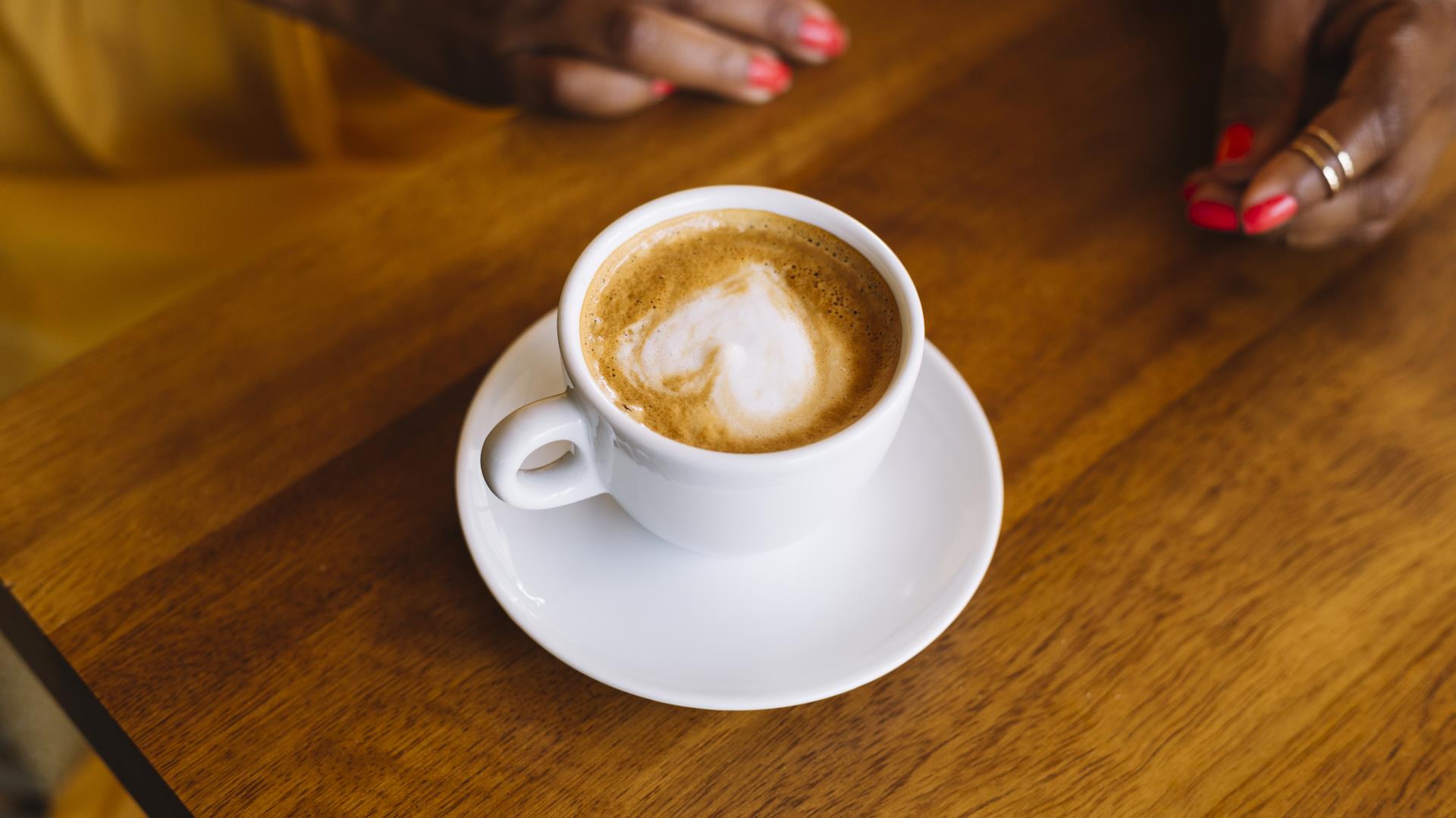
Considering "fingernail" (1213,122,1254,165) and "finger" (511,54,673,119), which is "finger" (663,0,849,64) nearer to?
"finger" (511,54,673,119)

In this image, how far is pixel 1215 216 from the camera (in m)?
0.94

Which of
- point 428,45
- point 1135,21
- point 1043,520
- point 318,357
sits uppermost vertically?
point 428,45

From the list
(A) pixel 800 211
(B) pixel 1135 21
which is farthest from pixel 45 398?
(B) pixel 1135 21

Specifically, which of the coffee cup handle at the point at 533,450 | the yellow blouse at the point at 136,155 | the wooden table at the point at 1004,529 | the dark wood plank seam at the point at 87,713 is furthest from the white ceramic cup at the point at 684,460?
the yellow blouse at the point at 136,155

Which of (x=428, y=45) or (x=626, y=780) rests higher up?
(x=428, y=45)

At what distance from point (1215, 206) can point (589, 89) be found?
23.4 inches

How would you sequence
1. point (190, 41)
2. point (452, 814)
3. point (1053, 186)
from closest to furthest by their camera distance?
point (452, 814) → point (1053, 186) → point (190, 41)

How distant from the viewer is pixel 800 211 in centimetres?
74

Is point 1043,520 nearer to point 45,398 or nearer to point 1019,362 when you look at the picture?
point 1019,362

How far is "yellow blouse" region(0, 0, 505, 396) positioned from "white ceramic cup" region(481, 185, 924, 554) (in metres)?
0.89

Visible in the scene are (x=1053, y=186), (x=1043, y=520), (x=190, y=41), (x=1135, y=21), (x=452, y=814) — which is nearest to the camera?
(x=452, y=814)

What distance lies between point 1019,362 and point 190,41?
1.23 metres

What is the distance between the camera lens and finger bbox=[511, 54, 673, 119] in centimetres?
101

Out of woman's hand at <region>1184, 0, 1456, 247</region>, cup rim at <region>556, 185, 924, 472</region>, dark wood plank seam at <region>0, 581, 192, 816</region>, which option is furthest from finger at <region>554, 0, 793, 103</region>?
dark wood plank seam at <region>0, 581, 192, 816</region>
